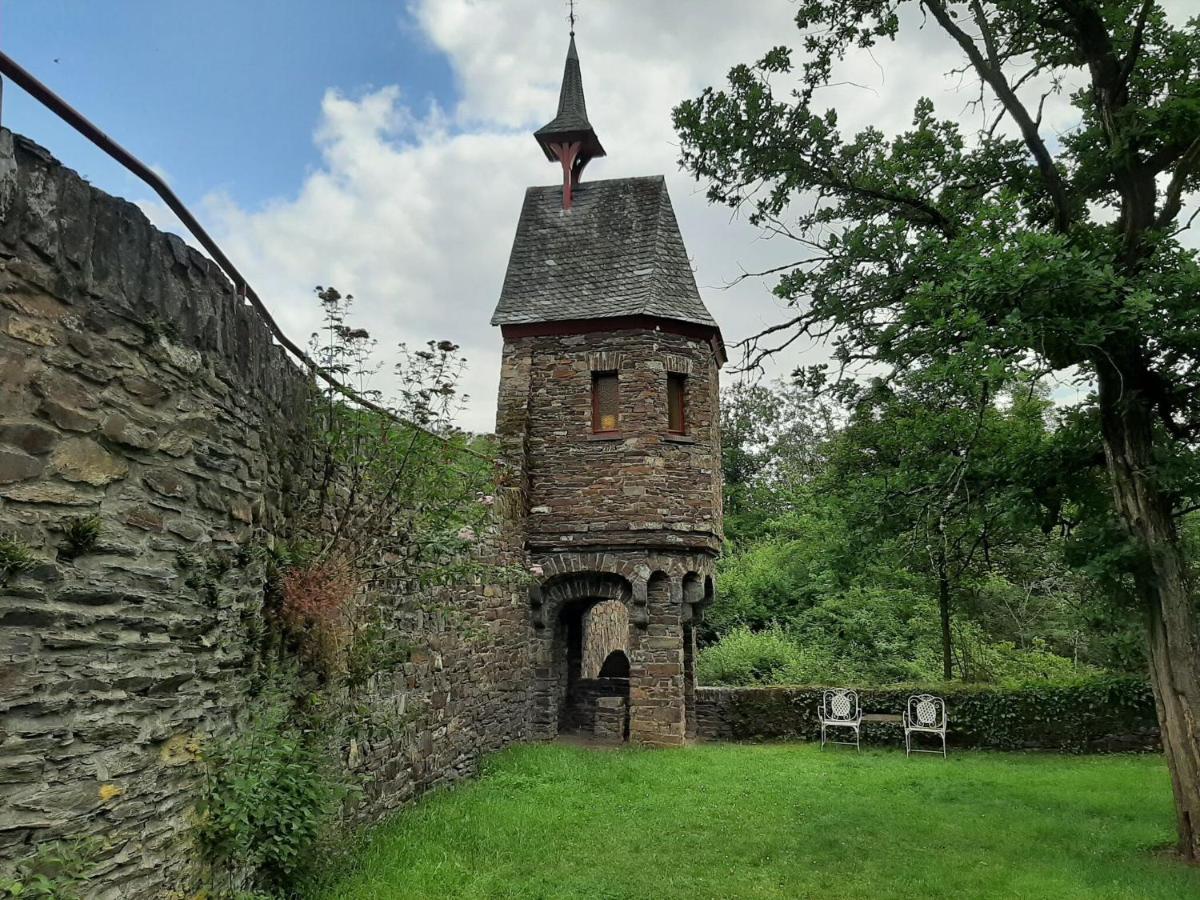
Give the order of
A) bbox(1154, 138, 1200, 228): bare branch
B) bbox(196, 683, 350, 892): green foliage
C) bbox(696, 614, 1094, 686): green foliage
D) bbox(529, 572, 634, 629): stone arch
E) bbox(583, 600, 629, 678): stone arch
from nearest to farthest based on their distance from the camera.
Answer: bbox(196, 683, 350, 892): green foliage
bbox(1154, 138, 1200, 228): bare branch
bbox(529, 572, 634, 629): stone arch
bbox(696, 614, 1094, 686): green foliage
bbox(583, 600, 629, 678): stone arch

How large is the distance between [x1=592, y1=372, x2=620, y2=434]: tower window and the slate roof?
1.03 meters

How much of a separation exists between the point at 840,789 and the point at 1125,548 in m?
4.90

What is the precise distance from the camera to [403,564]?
7777 millimetres

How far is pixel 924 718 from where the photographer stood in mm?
13555

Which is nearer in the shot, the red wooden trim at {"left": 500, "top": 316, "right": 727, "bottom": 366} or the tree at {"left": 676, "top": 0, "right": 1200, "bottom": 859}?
the tree at {"left": 676, "top": 0, "right": 1200, "bottom": 859}

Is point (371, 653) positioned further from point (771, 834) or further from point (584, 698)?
point (584, 698)

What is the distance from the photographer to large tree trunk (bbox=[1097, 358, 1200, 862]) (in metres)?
→ 7.05

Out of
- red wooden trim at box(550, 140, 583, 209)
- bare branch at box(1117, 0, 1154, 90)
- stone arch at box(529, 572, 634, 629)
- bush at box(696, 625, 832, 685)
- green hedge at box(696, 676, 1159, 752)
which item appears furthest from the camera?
bush at box(696, 625, 832, 685)

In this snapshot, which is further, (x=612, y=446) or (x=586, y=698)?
(x=586, y=698)

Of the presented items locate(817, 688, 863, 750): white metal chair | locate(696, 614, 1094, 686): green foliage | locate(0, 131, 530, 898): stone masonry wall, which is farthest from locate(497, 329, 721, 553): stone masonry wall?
locate(0, 131, 530, 898): stone masonry wall

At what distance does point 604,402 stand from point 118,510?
34.7ft

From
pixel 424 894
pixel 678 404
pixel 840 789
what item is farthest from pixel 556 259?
pixel 424 894

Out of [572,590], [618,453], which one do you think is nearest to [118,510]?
[618,453]

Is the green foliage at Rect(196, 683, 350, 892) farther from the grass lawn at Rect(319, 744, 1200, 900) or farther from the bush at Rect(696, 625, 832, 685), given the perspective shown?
the bush at Rect(696, 625, 832, 685)
